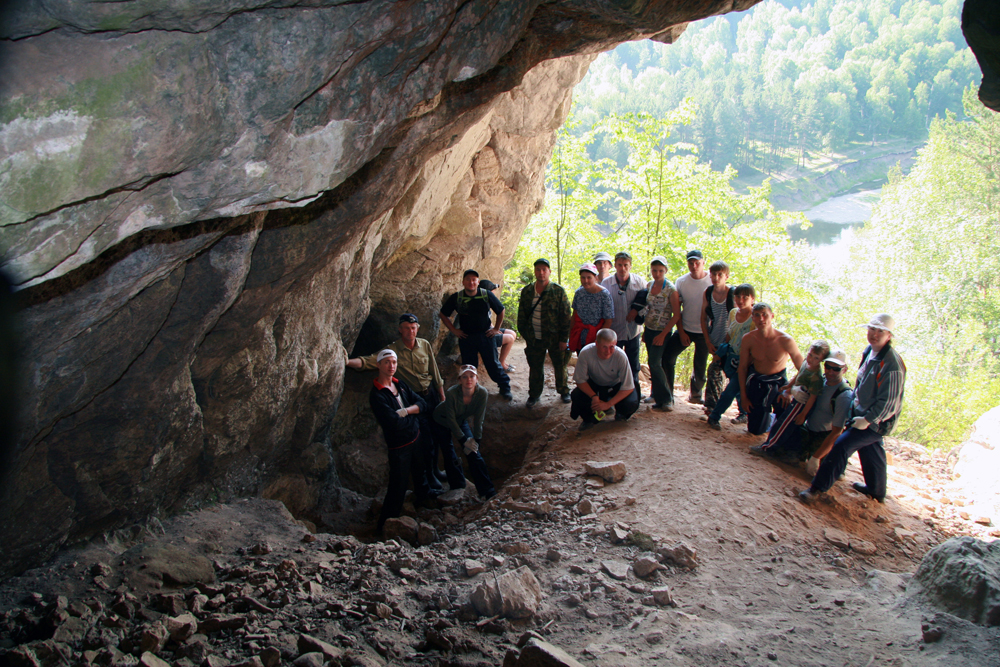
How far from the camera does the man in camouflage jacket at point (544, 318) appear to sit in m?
7.66

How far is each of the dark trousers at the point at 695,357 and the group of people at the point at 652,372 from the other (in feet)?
0.06

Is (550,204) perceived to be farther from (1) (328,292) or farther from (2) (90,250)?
(2) (90,250)

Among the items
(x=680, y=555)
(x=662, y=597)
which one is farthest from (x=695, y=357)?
(x=662, y=597)

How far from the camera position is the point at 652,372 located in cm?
755

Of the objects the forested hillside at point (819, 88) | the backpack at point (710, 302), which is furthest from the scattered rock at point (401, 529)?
the forested hillside at point (819, 88)

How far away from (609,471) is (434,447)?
2.28m

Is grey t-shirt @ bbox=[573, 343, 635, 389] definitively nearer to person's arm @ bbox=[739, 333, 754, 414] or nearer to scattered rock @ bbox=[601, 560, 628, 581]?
person's arm @ bbox=[739, 333, 754, 414]

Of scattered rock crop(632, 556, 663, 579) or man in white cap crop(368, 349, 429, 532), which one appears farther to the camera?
man in white cap crop(368, 349, 429, 532)

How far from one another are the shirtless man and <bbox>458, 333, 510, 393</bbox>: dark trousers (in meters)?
3.30

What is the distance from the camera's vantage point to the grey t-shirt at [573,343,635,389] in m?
6.64

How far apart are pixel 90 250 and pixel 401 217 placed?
5130mm

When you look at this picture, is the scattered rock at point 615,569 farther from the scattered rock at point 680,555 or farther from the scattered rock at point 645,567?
the scattered rock at point 680,555

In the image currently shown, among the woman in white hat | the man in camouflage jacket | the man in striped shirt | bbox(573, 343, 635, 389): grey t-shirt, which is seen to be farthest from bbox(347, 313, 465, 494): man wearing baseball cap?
the man in striped shirt

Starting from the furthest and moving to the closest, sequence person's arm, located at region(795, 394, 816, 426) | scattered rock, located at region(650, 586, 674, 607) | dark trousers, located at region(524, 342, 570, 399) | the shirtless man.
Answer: dark trousers, located at region(524, 342, 570, 399)
the shirtless man
person's arm, located at region(795, 394, 816, 426)
scattered rock, located at region(650, 586, 674, 607)
